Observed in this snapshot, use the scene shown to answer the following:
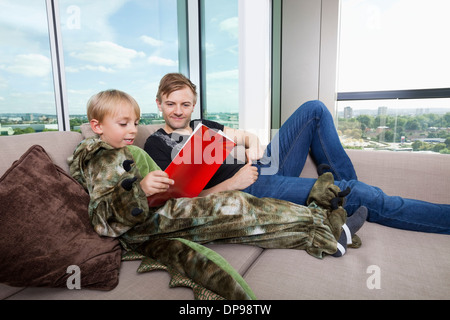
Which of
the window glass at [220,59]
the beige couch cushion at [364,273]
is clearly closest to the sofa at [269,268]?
the beige couch cushion at [364,273]

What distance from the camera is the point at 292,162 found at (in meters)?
1.29

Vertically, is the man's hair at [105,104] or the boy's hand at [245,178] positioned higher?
the man's hair at [105,104]

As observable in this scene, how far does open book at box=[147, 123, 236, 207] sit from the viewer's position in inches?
28.9

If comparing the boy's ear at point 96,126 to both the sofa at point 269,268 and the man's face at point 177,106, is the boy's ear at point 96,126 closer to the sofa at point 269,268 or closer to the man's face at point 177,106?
the sofa at point 269,268

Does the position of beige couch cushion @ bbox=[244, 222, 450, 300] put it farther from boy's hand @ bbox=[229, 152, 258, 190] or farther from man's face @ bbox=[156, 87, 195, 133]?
man's face @ bbox=[156, 87, 195, 133]

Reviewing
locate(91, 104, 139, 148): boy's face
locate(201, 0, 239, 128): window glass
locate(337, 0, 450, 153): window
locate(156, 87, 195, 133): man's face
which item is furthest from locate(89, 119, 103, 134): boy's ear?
locate(337, 0, 450, 153): window

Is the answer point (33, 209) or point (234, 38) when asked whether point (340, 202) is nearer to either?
point (33, 209)

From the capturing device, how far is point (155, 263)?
0.73 meters

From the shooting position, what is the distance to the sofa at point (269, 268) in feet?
2.06

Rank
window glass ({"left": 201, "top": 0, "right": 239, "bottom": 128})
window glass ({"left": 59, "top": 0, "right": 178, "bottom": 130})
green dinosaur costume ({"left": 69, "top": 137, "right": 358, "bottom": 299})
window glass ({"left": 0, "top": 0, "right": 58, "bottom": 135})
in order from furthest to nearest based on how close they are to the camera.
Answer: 1. window glass ({"left": 201, "top": 0, "right": 239, "bottom": 128})
2. window glass ({"left": 59, "top": 0, "right": 178, "bottom": 130})
3. window glass ({"left": 0, "top": 0, "right": 58, "bottom": 135})
4. green dinosaur costume ({"left": 69, "top": 137, "right": 358, "bottom": 299})

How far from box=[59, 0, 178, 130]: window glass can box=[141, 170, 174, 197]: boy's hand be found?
1.29m

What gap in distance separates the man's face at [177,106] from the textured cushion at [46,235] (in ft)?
1.73

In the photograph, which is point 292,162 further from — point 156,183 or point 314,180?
point 156,183
